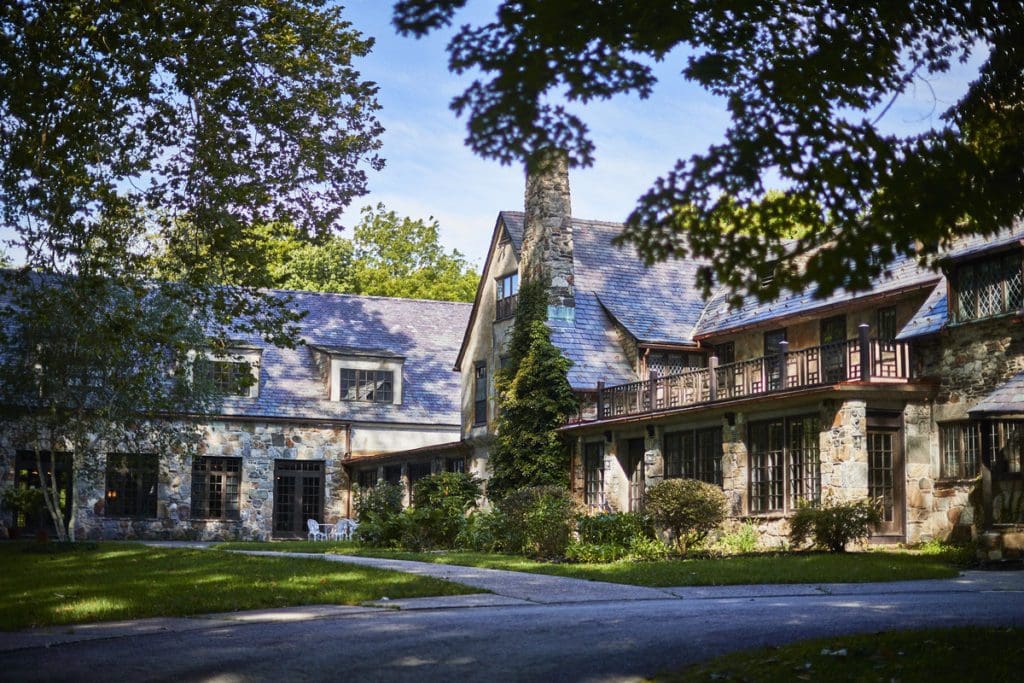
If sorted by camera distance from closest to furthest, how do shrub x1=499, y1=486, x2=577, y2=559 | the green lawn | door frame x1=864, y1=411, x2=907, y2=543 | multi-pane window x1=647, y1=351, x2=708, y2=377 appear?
1. the green lawn
2. shrub x1=499, y1=486, x2=577, y2=559
3. door frame x1=864, y1=411, x2=907, y2=543
4. multi-pane window x1=647, y1=351, x2=708, y2=377

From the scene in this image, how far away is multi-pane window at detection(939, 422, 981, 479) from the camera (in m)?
21.6

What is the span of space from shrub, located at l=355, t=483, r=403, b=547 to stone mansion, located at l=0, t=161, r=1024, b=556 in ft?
8.07

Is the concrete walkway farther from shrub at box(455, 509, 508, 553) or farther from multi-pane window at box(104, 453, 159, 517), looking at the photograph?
multi-pane window at box(104, 453, 159, 517)

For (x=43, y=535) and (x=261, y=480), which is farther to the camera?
(x=261, y=480)

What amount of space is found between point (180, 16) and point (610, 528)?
1193 cm

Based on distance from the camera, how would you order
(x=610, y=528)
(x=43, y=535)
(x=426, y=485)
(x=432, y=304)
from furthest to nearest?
(x=432, y=304) → (x=426, y=485) → (x=43, y=535) → (x=610, y=528)

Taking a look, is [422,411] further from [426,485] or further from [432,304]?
[426,485]

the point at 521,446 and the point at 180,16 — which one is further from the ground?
the point at 180,16

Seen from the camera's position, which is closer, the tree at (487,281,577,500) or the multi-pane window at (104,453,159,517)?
the tree at (487,281,577,500)

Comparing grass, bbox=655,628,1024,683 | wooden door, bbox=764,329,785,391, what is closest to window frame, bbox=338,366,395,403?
wooden door, bbox=764,329,785,391

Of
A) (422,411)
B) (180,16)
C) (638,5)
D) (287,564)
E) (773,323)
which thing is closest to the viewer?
(638,5)

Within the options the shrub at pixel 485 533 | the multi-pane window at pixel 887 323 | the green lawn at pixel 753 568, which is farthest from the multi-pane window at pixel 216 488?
the multi-pane window at pixel 887 323

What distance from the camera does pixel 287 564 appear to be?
1848cm

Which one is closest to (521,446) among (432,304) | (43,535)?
(43,535)
